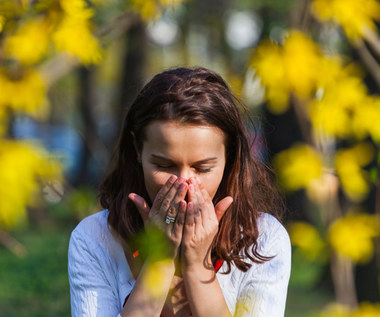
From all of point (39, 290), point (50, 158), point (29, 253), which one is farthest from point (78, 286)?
point (29, 253)

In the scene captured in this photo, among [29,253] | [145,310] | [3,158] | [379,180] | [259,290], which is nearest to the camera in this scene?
[3,158]

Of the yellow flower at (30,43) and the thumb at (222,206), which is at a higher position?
the yellow flower at (30,43)

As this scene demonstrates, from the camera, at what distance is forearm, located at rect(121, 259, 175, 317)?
1.93 meters

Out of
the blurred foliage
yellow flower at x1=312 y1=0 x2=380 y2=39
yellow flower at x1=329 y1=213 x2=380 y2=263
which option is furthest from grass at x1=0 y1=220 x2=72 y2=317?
yellow flower at x1=312 y1=0 x2=380 y2=39

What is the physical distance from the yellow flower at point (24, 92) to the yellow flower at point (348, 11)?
1050 millimetres

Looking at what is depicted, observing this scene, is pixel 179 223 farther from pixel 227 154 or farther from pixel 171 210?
pixel 227 154

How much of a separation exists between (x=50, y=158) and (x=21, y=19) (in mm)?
669

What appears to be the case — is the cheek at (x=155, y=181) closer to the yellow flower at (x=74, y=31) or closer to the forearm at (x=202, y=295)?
the forearm at (x=202, y=295)

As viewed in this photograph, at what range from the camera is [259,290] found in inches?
83.0

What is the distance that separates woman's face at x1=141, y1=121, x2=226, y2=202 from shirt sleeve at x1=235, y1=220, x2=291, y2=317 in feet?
1.07

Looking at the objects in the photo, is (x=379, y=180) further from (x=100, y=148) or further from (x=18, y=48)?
(x=100, y=148)

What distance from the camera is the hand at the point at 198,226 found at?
6.36 feet

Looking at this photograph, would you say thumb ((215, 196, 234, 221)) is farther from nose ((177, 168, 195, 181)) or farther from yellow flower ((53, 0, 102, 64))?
yellow flower ((53, 0, 102, 64))

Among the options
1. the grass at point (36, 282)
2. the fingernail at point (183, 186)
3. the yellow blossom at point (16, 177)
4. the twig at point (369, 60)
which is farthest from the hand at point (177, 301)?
the grass at point (36, 282)
